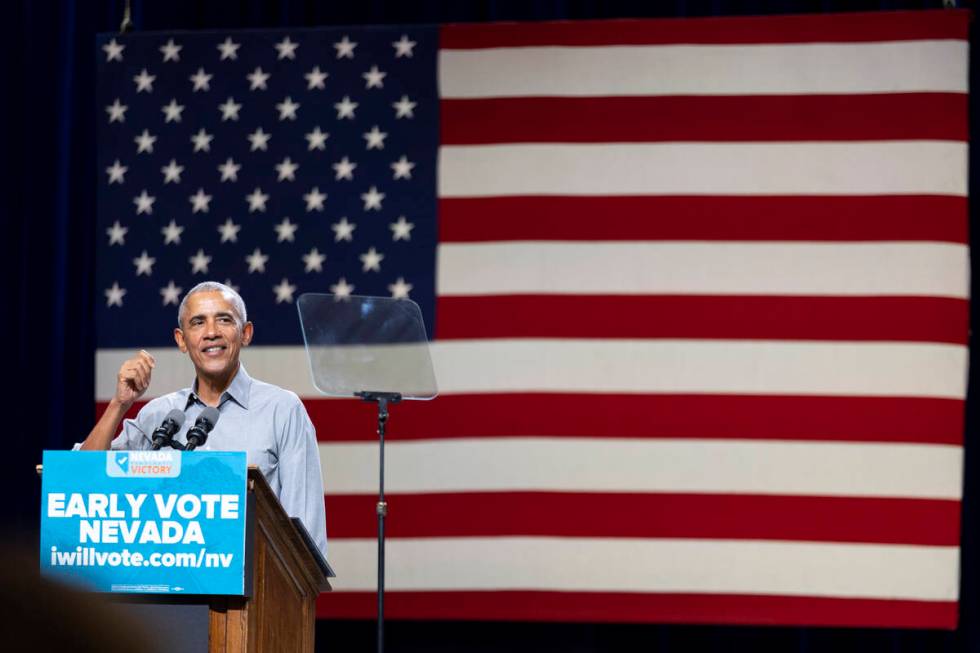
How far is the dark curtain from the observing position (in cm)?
447

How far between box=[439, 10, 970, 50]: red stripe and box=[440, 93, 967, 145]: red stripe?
0.66 ft

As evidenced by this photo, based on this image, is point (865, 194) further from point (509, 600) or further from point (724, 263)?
point (509, 600)

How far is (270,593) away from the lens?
204cm

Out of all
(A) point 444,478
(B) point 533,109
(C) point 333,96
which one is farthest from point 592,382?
(C) point 333,96

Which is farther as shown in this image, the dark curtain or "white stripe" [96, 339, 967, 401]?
the dark curtain

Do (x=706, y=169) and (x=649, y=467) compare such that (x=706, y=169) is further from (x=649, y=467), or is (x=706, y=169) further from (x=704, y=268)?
(x=649, y=467)

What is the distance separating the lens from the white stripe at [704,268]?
4086mm

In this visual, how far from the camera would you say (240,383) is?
2.72 meters

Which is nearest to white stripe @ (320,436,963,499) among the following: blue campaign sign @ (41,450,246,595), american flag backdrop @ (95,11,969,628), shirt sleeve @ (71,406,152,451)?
american flag backdrop @ (95,11,969,628)

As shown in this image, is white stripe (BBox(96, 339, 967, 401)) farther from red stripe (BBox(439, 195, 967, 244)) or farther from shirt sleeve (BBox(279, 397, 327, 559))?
shirt sleeve (BBox(279, 397, 327, 559))

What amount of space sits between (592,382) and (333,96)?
4.43 ft

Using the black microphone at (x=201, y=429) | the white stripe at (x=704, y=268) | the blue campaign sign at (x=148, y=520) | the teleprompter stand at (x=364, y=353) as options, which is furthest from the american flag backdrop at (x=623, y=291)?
the blue campaign sign at (x=148, y=520)

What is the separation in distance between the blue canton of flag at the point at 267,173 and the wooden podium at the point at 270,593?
204 centimetres

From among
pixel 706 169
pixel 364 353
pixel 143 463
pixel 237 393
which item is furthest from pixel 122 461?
pixel 706 169
